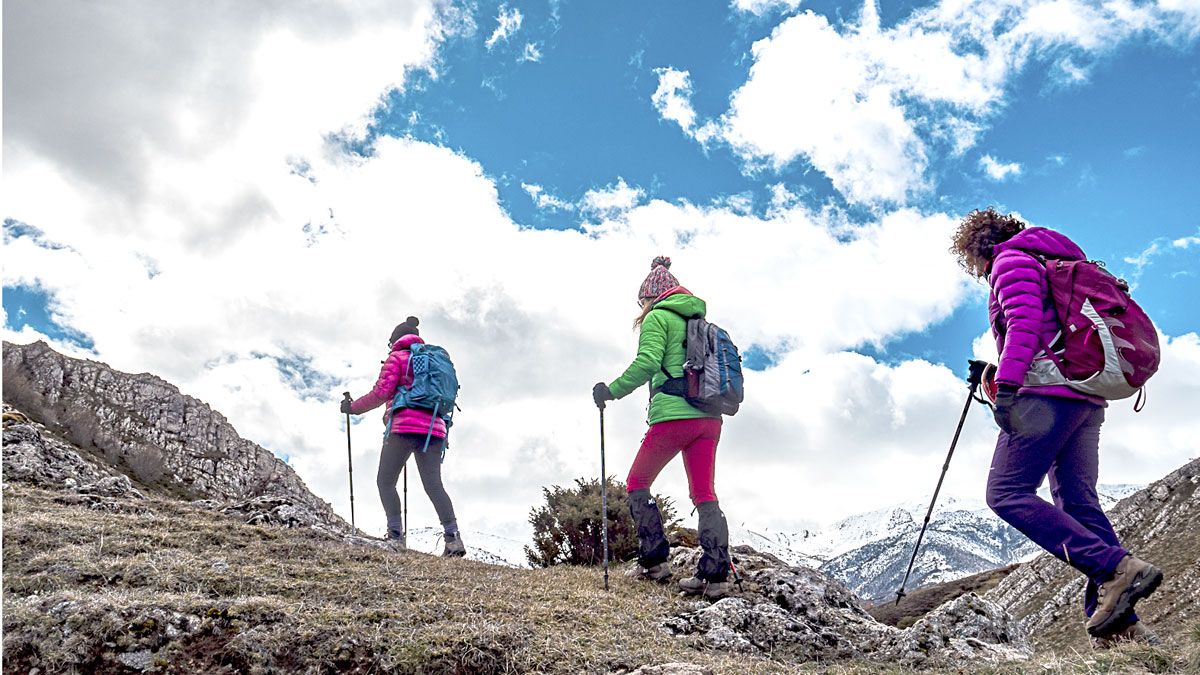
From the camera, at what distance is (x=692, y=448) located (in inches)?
298

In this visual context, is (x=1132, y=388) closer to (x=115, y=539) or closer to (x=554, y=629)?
(x=554, y=629)

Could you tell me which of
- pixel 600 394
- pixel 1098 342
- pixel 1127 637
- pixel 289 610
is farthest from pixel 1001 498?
pixel 289 610

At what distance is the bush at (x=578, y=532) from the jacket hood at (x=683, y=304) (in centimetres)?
503

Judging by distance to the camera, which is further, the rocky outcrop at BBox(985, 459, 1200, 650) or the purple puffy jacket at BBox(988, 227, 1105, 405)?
the rocky outcrop at BBox(985, 459, 1200, 650)

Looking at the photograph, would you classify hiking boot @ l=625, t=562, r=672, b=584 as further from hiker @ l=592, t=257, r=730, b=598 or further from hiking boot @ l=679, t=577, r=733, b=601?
hiker @ l=592, t=257, r=730, b=598

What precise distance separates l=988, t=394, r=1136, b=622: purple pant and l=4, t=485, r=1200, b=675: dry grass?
2.44 feet

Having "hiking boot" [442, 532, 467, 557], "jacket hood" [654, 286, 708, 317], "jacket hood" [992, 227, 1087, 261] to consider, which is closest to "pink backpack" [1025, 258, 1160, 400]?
"jacket hood" [992, 227, 1087, 261]

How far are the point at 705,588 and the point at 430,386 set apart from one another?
4.65m

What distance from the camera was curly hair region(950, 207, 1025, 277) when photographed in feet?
19.9

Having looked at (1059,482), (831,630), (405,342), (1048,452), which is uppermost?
(405,342)

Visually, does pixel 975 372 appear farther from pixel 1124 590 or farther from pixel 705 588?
pixel 705 588

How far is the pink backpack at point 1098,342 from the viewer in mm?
5156

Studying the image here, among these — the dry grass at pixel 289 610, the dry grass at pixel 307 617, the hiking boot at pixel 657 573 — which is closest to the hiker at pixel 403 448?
the dry grass at pixel 289 610

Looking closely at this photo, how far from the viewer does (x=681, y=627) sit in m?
6.35
